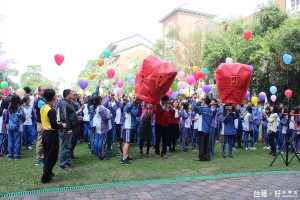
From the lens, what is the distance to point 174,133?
7957 mm

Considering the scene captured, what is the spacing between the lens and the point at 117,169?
5391mm

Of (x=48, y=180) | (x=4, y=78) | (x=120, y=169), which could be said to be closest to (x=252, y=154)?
(x=120, y=169)

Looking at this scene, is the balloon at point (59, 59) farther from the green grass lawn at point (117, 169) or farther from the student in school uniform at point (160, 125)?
the student in school uniform at point (160, 125)

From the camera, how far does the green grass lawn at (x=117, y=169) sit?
4426 mm

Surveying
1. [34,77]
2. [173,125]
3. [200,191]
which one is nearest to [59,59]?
[173,125]

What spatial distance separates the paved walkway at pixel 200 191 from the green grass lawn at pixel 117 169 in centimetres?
51

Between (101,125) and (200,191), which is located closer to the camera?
(200,191)

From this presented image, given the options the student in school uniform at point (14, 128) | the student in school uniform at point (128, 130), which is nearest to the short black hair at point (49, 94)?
the student in school uniform at point (128, 130)

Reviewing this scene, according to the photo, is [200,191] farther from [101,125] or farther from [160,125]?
[101,125]

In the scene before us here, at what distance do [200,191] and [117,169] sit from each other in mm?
2097

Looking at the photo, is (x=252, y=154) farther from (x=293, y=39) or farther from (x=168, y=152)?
(x=293, y=39)

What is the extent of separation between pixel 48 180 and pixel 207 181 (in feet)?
9.64

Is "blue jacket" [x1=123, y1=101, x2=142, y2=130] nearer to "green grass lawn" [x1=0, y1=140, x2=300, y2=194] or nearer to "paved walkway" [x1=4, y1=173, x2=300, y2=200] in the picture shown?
"green grass lawn" [x1=0, y1=140, x2=300, y2=194]

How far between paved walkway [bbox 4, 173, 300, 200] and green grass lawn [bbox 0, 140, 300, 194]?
51 cm
